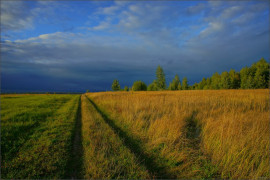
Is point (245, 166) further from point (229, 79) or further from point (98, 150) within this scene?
point (229, 79)

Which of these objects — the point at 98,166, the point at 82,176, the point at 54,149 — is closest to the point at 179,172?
the point at 98,166

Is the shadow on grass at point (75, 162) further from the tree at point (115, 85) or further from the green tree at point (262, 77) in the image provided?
the tree at point (115, 85)

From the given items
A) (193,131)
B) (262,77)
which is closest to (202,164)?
(193,131)

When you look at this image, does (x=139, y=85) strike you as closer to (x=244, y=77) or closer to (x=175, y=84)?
(x=175, y=84)

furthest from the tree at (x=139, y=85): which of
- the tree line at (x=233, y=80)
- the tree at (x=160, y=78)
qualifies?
the tree at (x=160, y=78)

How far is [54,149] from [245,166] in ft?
Answer: 18.2

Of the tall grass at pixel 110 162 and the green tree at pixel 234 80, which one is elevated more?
the green tree at pixel 234 80

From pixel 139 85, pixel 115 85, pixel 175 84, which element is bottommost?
pixel 175 84

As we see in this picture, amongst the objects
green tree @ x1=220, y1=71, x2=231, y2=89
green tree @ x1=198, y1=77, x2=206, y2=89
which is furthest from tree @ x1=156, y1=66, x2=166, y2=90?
green tree @ x1=198, y1=77, x2=206, y2=89

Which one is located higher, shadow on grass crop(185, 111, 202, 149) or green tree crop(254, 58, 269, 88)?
green tree crop(254, 58, 269, 88)

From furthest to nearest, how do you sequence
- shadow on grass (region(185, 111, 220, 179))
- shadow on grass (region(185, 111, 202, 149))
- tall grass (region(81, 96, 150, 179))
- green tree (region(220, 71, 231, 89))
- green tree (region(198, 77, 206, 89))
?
green tree (region(198, 77, 206, 89)) < green tree (region(220, 71, 231, 89)) < shadow on grass (region(185, 111, 202, 149)) < shadow on grass (region(185, 111, 220, 179)) < tall grass (region(81, 96, 150, 179))

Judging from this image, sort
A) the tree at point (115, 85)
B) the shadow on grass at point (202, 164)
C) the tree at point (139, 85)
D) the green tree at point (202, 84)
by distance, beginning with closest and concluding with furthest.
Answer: the shadow on grass at point (202, 164) → the green tree at point (202, 84) → the tree at point (115, 85) → the tree at point (139, 85)

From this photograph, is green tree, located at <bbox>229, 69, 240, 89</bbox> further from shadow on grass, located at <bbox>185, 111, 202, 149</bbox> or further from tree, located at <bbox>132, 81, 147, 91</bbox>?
shadow on grass, located at <bbox>185, 111, 202, 149</bbox>

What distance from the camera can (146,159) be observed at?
12.2 feet
